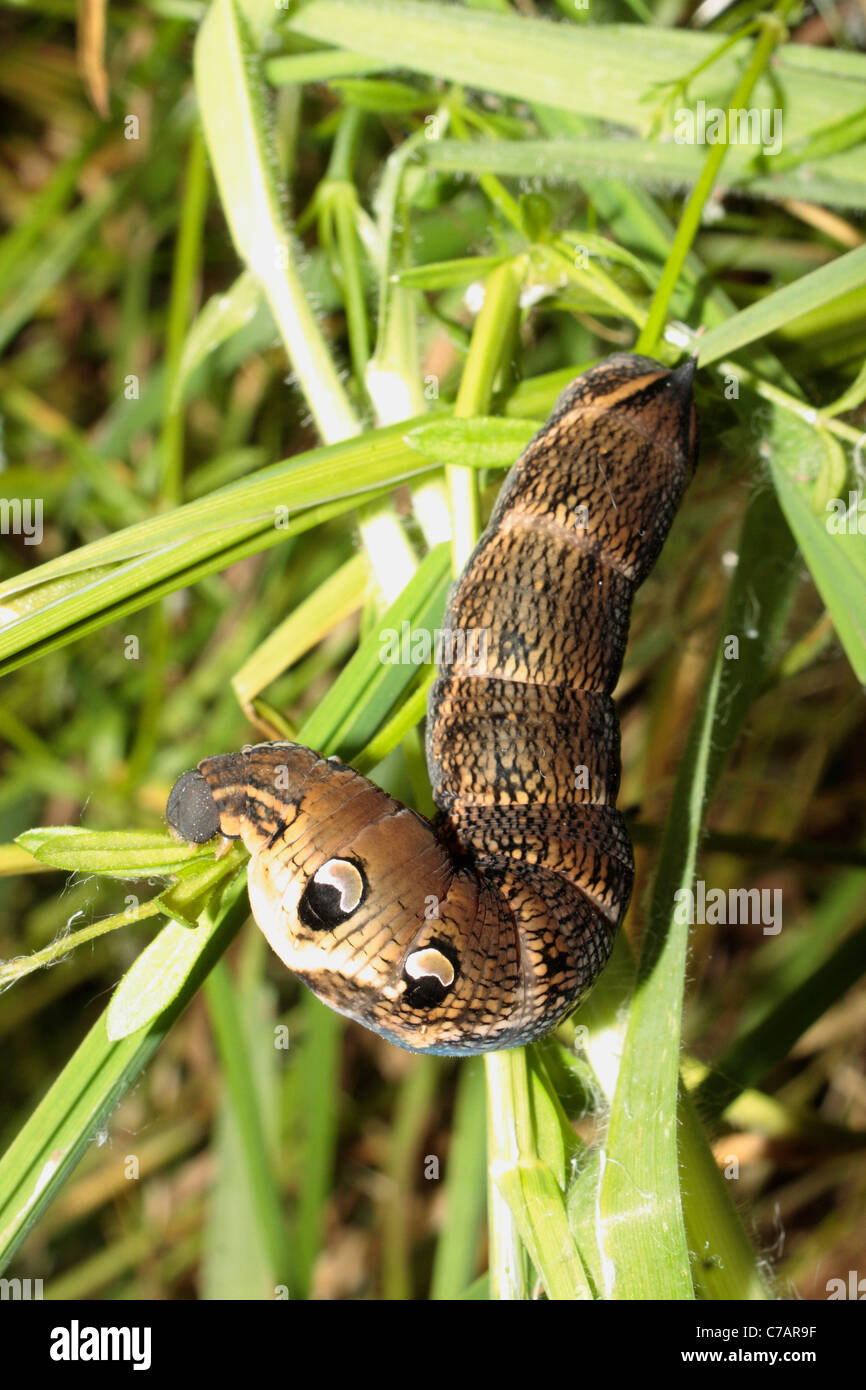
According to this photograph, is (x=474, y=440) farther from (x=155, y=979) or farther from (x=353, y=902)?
(x=155, y=979)

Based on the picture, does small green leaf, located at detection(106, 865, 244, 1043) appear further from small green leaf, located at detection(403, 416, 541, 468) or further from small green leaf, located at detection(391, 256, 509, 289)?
small green leaf, located at detection(391, 256, 509, 289)

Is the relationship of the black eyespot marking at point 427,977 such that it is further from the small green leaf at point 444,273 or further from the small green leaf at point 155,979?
the small green leaf at point 444,273

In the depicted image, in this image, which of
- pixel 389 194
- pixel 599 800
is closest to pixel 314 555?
pixel 389 194

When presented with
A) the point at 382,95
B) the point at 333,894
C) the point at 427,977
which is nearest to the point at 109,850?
the point at 333,894

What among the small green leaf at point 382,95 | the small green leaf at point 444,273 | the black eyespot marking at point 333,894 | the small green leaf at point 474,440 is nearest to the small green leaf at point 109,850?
the black eyespot marking at point 333,894
